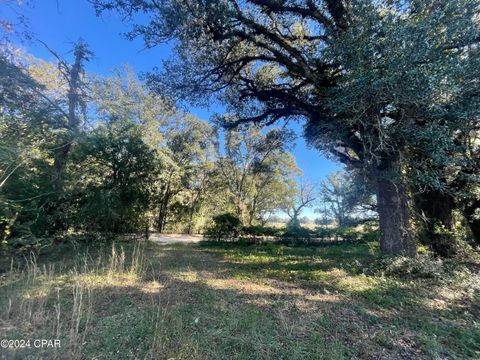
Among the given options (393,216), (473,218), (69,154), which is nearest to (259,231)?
(393,216)

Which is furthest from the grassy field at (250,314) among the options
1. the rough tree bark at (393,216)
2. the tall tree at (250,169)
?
the tall tree at (250,169)

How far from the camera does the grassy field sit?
2.42m

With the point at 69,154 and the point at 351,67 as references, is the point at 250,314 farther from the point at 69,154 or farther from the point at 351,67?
the point at 69,154

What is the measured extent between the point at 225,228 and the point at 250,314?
10525mm

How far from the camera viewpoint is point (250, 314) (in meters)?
3.16

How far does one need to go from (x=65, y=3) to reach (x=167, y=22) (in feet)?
7.12

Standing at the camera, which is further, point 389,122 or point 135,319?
point 389,122

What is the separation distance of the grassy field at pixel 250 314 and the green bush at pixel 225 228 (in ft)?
27.5

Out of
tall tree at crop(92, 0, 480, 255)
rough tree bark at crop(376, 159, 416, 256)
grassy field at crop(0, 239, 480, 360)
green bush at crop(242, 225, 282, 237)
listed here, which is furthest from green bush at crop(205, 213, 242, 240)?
rough tree bark at crop(376, 159, 416, 256)

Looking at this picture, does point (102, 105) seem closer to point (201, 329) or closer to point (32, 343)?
point (32, 343)

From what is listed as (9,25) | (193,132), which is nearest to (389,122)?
(9,25)

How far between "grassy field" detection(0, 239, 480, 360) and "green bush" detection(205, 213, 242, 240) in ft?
27.5

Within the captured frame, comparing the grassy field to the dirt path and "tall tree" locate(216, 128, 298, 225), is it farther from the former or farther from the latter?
"tall tree" locate(216, 128, 298, 225)

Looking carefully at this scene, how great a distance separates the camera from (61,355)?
2252mm
